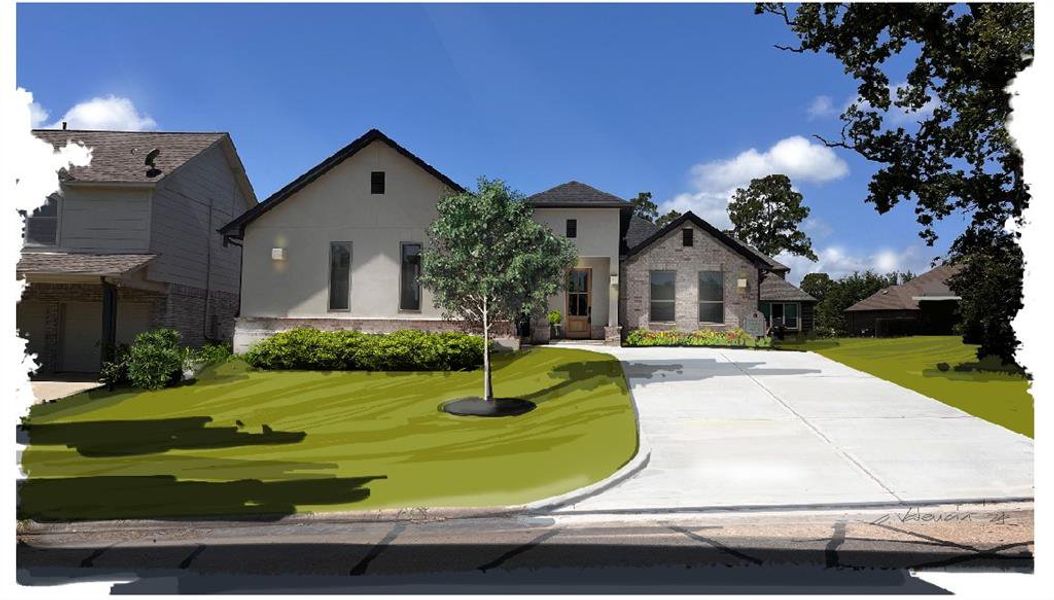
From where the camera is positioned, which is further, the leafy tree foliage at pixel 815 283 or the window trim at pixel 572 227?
the leafy tree foliage at pixel 815 283

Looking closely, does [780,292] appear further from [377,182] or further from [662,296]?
[377,182]

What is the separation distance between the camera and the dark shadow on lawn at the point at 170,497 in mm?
6883

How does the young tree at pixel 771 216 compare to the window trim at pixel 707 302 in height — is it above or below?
above

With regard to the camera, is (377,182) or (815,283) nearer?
(377,182)

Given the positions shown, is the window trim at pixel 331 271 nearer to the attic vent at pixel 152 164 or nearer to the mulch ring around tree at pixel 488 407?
the attic vent at pixel 152 164

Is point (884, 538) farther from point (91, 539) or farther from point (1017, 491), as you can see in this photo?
point (91, 539)

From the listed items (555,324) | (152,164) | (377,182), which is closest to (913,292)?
(555,324)

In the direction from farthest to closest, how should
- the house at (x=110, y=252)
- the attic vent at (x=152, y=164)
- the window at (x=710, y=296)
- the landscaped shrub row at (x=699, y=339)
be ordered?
the window at (x=710, y=296) → the landscaped shrub row at (x=699, y=339) → the attic vent at (x=152, y=164) → the house at (x=110, y=252)

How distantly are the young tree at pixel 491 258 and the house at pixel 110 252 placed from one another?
10.9 metres

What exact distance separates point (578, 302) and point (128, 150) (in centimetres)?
1791

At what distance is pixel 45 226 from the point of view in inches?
763

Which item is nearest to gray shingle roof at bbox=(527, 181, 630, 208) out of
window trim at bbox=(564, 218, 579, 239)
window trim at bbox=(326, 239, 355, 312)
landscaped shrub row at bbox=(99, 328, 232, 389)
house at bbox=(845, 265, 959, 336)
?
window trim at bbox=(564, 218, 579, 239)

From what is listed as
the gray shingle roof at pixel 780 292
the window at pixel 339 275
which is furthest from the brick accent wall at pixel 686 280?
the gray shingle roof at pixel 780 292

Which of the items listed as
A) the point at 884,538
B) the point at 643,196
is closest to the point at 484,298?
the point at 884,538
